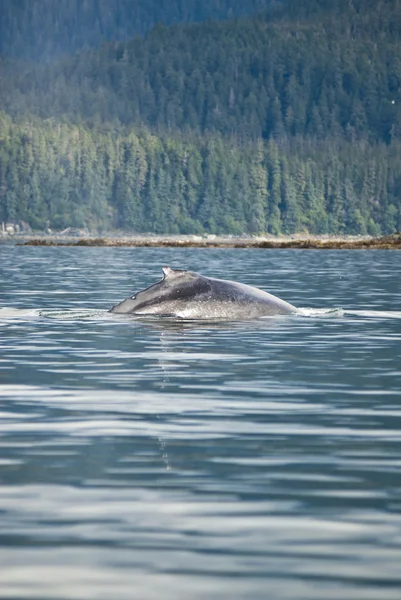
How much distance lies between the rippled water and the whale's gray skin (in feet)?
21.7

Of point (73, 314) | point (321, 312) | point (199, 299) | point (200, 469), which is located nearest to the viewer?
point (200, 469)

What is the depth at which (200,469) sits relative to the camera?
17.2 m

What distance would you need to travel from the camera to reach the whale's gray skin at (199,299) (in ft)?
138

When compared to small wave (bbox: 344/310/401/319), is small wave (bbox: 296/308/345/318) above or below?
above

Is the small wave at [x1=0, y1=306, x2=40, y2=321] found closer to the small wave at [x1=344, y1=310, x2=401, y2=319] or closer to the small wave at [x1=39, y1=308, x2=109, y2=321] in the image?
the small wave at [x1=39, y1=308, x2=109, y2=321]

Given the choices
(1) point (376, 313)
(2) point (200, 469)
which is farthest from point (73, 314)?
(2) point (200, 469)

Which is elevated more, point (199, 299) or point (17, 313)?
point (199, 299)

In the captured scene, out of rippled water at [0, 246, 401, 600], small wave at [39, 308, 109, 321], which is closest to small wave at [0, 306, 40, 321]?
small wave at [39, 308, 109, 321]

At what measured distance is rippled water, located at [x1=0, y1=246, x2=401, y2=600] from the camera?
12.5m

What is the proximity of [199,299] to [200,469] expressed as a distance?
81.3 ft

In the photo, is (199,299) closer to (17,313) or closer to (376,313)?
(17,313)

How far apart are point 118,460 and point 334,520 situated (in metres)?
4.10

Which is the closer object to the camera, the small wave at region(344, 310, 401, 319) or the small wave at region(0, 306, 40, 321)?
the small wave at region(0, 306, 40, 321)

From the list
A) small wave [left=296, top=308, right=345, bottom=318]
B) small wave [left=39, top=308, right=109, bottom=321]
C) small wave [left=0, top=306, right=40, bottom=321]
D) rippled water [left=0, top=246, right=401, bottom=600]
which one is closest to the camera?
rippled water [left=0, top=246, right=401, bottom=600]
